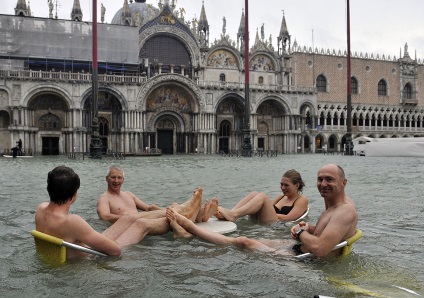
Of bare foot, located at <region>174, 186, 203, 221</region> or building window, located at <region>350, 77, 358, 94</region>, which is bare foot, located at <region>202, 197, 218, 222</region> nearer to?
bare foot, located at <region>174, 186, 203, 221</region>

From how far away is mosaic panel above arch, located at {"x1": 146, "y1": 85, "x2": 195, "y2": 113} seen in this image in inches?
1656

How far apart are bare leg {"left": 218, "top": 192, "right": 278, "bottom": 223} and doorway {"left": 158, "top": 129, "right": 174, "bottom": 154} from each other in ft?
121

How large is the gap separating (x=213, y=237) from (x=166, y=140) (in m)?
38.5

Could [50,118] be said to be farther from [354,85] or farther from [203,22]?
[354,85]

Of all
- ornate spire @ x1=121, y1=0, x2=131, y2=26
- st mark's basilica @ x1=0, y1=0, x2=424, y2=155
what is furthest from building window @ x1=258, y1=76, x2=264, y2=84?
ornate spire @ x1=121, y1=0, x2=131, y2=26

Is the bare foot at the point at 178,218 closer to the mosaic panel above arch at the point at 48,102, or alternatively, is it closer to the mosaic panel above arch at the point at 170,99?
the mosaic panel above arch at the point at 48,102

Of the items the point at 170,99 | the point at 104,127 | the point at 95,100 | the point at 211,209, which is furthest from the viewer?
the point at 170,99

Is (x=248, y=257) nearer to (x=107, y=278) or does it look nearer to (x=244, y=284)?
(x=244, y=284)

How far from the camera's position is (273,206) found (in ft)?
22.7

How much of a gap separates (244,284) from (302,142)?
148 feet

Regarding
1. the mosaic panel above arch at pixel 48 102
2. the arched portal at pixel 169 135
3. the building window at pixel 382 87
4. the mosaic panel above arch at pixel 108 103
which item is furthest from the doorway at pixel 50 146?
the building window at pixel 382 87

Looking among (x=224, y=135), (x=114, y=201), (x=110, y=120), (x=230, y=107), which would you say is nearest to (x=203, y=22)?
(x=230, y=107)

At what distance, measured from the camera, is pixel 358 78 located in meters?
57.3

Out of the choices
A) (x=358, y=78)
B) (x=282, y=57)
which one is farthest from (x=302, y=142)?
(x=358, y=78)
